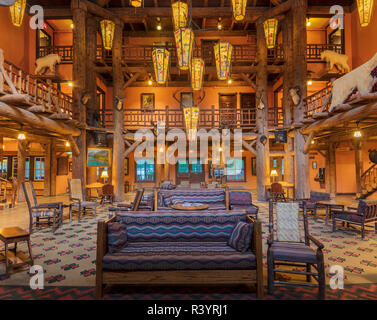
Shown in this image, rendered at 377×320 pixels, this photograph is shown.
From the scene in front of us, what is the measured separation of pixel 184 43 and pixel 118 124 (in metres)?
6.41

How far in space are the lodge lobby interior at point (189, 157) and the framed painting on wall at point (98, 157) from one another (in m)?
0.07

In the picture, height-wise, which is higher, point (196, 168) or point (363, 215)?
point (196, 168)

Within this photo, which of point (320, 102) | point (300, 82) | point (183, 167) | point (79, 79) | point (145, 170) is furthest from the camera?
point (183, 167)

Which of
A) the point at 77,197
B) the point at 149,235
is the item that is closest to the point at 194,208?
the point at 149,235

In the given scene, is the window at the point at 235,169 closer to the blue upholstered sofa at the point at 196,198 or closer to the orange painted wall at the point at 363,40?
the orange painted wall at the point at 363,40

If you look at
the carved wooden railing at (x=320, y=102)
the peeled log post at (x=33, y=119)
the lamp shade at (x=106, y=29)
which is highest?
the lamp shade at (x=106, y=29)

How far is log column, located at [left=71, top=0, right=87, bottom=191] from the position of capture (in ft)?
30.6

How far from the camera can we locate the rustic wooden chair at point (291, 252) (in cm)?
279

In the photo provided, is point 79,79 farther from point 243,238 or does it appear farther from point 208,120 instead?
point 243,238

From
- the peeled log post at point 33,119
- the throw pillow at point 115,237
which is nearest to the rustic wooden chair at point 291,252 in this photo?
the throw pillow at point 115,237

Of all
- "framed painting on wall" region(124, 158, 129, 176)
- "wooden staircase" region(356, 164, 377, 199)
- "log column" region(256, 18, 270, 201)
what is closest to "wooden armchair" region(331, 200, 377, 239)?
"log column" region(256, 18, 270, 201)

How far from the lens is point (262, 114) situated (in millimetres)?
10688

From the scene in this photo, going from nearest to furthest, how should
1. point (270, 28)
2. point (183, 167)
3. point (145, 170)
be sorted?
point (270, 28), point (145, 170), point (183, 167)

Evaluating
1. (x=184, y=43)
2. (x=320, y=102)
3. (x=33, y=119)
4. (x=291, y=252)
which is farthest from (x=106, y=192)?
(x=320, y=102)
